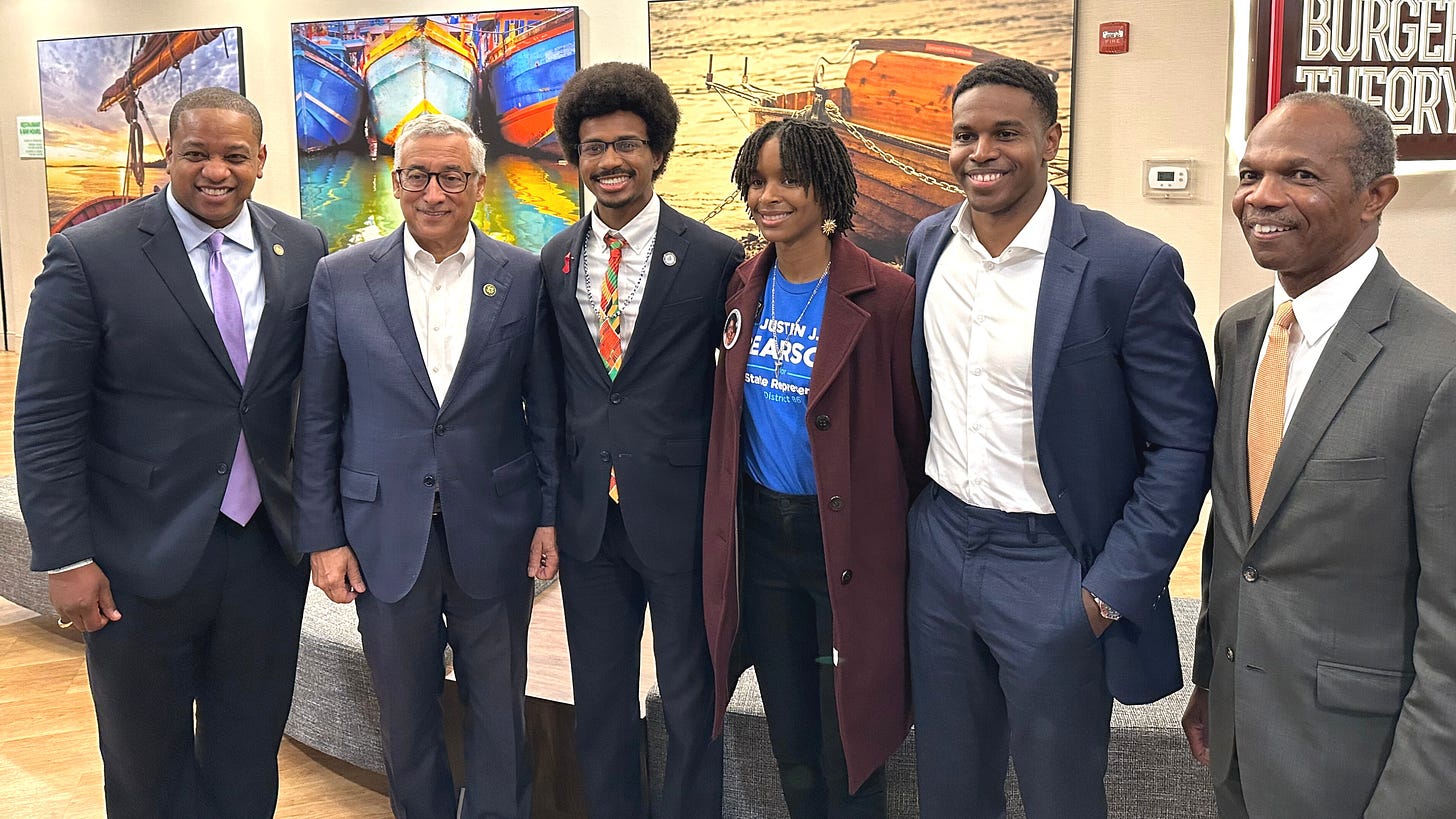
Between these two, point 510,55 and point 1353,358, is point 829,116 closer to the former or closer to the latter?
point 510,55

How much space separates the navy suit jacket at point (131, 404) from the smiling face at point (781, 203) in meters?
1.06

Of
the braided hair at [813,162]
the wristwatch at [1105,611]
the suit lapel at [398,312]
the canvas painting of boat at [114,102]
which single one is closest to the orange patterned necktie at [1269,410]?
the wristwatch at [1105,611]

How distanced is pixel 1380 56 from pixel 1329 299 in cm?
429

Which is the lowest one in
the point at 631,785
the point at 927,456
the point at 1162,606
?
the point at 631,785

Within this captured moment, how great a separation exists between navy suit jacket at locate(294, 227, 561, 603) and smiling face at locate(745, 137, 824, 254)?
0.59 metres

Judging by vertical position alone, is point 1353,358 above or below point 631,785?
above

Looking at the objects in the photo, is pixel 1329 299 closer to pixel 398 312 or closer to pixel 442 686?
pixel 398 312

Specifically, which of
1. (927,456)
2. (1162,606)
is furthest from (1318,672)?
(927,456)

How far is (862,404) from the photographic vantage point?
2107 mm

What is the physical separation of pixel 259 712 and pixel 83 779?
120 centimetres

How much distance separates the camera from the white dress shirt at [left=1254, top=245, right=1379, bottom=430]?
63.6 inches

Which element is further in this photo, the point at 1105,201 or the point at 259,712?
the point at 1105,201

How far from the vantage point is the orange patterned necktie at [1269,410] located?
1677 mm

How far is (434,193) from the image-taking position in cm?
228
